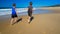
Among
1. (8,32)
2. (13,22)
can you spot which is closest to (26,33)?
(8,32)

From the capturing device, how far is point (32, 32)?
8.51 metres

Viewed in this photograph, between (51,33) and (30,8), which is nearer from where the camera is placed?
(51,33)

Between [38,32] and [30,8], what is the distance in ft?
11.5

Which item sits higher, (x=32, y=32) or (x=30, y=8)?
(x=30, y=8)

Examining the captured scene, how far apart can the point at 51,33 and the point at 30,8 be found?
392 centimetres

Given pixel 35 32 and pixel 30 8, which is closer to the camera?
pixel 35 32

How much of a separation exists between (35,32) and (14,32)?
1158mm

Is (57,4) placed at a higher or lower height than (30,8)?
lower

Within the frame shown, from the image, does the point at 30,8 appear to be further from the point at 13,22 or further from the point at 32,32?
the point at 32,32

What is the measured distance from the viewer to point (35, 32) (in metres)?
8.48

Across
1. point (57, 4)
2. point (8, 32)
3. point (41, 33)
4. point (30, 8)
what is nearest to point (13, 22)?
point (30, 8)

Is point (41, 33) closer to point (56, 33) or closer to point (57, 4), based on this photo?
point (56, 33)

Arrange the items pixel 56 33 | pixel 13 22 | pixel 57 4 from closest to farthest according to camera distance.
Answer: pixel 56 33 < pixel 13 22 < pixel 57 4

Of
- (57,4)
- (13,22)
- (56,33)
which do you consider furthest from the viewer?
(57,4)
